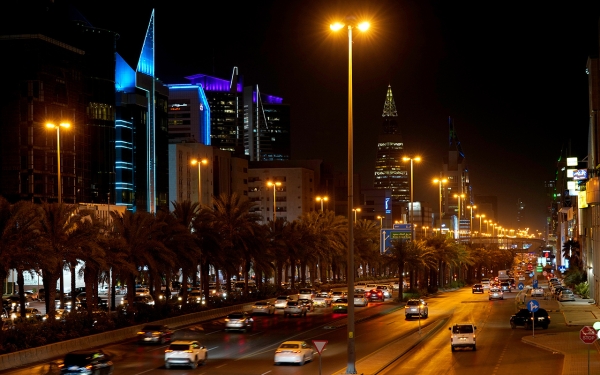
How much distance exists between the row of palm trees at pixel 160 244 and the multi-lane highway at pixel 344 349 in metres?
5.05

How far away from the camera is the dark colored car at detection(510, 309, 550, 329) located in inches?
2094

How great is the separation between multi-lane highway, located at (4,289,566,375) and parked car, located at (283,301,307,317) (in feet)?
2.72

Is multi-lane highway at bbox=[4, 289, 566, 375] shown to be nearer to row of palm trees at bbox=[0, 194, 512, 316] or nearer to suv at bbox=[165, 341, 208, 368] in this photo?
suv at bbox=[165, 341, 208, 368]

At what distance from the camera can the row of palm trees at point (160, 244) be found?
39.7 m

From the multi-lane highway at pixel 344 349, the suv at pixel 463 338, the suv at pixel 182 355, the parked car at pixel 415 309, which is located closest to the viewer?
the multi-lane highway at pixel 344 349

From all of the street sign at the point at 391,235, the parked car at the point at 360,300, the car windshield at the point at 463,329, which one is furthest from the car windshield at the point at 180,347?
the parked car at the point at 360,300

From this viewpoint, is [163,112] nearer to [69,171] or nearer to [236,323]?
[69,171]

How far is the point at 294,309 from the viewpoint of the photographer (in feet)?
213

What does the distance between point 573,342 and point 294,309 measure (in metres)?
25.6

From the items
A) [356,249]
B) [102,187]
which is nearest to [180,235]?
[356,249]

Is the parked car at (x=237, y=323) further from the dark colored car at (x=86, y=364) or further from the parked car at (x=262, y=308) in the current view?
the dark colored car at (x=86, y=364)

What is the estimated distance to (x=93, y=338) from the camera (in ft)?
142

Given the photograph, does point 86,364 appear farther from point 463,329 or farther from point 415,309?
point 415,309

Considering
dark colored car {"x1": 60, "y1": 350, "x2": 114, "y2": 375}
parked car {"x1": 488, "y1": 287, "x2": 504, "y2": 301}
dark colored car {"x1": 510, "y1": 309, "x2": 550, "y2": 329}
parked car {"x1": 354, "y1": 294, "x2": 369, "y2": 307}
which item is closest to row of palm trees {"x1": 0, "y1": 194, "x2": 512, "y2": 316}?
parked car {"x1": 488, "y1": 287, "x2": 504, "y2": 301}
